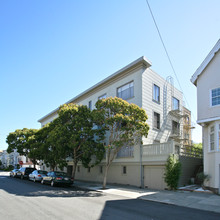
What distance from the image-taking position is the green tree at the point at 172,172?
15.8 m

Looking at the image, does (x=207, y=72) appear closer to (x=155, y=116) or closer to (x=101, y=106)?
(x=155, y=116)

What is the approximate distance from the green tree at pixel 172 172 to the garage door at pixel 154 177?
0.93 m

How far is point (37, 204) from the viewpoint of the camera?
10.0 m

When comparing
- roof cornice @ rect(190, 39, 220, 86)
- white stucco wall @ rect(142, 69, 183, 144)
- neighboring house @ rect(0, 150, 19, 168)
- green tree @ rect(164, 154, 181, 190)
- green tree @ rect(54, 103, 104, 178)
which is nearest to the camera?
roof cornice @ rect(190, 39, 220, 86)

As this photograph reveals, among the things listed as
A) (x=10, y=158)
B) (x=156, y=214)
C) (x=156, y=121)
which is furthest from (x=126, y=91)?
(x=10, y=158)

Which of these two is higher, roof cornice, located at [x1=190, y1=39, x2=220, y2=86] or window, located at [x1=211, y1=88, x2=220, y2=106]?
roof cornice, located at [x1=190, y1=39, x2=220, y2=86]

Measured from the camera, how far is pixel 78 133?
65.3ft

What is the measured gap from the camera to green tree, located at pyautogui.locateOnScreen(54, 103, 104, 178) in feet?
64.8

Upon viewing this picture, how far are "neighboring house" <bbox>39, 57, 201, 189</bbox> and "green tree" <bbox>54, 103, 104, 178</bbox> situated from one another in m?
2.78

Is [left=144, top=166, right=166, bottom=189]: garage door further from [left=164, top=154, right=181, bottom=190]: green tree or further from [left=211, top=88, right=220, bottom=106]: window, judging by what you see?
[left=211, top=88, right=220, bottom=106]: window

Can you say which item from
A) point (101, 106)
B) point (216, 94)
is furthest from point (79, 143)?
point (216, 94)

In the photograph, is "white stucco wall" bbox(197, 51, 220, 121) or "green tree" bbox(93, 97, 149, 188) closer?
"white stucco wall" bbox(197, 51, 220, 121)

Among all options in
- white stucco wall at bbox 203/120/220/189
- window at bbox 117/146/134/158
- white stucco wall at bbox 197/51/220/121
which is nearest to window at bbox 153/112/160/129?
window at bbox 117/146/134/158

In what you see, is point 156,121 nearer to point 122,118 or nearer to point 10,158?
point 122,118
